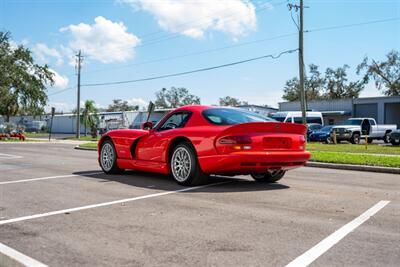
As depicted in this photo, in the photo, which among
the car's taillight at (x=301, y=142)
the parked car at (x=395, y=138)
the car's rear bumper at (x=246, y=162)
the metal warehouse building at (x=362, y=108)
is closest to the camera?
the car's rear bumper at (x=246, y=162)

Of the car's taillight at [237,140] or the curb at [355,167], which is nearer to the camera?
the car's taillight at [237,140]

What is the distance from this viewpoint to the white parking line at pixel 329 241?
11.3 feet

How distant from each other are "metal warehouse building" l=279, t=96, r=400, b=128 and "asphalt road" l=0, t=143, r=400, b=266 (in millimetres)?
41298

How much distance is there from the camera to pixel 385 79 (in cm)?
6862

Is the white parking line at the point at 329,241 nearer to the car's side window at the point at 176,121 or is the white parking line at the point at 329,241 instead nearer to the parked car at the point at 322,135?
the car's side window at the point at 176,121

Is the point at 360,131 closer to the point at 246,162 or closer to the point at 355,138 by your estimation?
the point at 355,138

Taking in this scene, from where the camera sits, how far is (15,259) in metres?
3.42

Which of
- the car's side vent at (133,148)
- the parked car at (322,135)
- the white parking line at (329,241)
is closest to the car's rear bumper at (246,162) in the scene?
the white parking line at (329,241)

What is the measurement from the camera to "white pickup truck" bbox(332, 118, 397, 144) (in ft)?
98.2

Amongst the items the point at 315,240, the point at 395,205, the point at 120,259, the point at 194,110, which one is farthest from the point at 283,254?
the point at 194,110

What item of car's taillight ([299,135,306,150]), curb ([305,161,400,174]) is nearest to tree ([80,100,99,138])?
curb ([305,161,400,174])

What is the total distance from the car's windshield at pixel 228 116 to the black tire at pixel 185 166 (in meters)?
0.59

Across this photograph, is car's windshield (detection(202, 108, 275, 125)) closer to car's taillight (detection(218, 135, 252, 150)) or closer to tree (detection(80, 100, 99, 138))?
car's taillight (detection(218, 135, 252, 150))

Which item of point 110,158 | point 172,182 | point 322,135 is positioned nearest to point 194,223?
point 172,182
